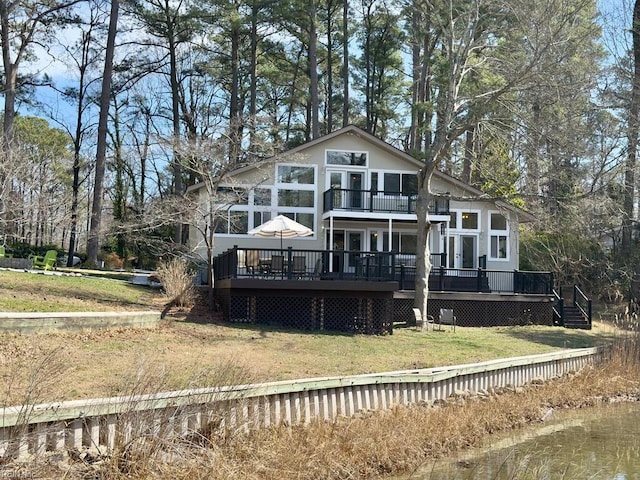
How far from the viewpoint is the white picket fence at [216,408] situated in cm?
599

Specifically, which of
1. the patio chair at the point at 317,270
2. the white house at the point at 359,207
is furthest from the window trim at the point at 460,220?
the patio chair at the point at 317,270

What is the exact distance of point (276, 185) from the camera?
25.9 meters

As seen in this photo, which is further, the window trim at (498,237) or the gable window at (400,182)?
the window trim at (498,237)

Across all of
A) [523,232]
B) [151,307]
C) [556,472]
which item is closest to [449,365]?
[556,472]

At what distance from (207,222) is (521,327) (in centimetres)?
1014

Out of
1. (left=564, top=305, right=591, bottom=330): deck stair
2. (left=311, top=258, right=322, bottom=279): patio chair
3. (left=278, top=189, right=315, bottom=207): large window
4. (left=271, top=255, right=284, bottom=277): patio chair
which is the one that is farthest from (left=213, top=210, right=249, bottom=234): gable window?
(left=564, top=305, right=591, bottom=330): deck stair

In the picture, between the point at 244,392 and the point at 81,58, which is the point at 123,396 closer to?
the point at 244,392

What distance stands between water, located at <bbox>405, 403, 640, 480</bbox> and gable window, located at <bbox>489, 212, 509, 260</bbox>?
609 inches

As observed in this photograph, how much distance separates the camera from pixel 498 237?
91.8ft

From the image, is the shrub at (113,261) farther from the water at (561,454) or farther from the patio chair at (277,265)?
the water at (561,454)

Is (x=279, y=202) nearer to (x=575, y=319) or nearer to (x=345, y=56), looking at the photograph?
(x=575, y=319)

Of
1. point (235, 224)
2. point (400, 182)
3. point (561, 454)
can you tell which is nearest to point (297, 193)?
point (235, 224)

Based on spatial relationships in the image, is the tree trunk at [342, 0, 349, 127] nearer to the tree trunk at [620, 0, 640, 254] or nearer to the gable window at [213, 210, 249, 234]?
the gable window at [213, 210, 249, 234]

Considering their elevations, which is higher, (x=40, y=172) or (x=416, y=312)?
(x=40, y=172)
